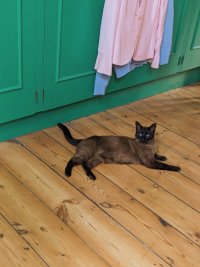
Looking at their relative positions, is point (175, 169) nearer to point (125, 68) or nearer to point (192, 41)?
point (125, 68)

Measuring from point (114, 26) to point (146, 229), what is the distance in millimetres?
1183

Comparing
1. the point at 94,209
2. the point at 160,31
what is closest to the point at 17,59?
the point at 94,209

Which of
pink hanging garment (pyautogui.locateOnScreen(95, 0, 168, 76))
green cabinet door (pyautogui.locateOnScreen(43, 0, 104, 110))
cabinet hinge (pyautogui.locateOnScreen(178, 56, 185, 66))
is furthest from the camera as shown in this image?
cabinet hinge (pyautogui.locateOnScreen(178, 56, 185, 66))

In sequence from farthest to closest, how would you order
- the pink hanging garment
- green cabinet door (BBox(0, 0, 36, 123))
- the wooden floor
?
the pink hanging garment, green cabinet door (BBox(0, 0, 36, 123)), the wooden floor

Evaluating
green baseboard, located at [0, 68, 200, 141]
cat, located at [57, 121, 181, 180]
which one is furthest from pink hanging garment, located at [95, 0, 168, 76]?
cat, located at [57, 121, 181, 180]

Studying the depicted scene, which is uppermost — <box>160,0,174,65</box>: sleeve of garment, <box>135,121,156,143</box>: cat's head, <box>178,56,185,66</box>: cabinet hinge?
<box>160,0,174,65</box>: sleeve of garment

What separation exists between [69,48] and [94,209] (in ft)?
3.22

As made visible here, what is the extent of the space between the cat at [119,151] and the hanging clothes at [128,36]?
457mm

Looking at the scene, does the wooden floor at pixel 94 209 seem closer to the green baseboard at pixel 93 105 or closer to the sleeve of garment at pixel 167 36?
the green baseboard at pixel 93 105

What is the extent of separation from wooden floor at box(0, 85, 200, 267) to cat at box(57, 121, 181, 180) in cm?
5

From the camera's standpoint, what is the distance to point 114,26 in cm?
198

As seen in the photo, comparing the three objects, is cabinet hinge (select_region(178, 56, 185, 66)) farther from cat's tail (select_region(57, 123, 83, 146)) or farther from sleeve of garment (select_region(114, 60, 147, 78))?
cat's tail (select_region(57, 123, 83, 146))

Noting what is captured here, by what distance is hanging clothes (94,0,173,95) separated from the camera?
1984 millimetres

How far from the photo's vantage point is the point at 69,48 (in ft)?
6.57
